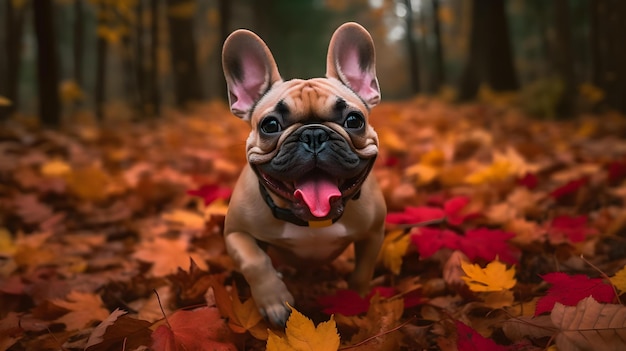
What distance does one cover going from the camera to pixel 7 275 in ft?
7.21

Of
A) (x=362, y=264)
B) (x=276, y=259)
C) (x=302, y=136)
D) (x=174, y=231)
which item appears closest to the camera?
(x=302, y=136)

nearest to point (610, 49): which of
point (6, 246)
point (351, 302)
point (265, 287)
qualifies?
point (351, 302)

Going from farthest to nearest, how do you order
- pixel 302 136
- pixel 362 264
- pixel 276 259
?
pixel 276 259
pixel 362 264
pixel 302 136

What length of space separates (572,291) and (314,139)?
0.92 metres

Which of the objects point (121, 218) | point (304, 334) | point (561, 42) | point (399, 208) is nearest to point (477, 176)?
point (399, 208)

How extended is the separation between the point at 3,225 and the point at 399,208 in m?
2.40

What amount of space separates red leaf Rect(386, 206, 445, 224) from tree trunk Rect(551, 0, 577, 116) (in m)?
5.36

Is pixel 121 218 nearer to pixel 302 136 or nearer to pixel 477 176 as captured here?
pixel 302 136

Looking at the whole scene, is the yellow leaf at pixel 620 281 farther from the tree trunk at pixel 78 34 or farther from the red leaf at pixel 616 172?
the tree trunk at pixel 78 34

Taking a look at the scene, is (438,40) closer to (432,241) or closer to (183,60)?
(183,60)

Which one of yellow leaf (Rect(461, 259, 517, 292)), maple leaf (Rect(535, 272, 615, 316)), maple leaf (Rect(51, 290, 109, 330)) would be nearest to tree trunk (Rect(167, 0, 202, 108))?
maple leaf (Rect(51, 290, 109, 330))

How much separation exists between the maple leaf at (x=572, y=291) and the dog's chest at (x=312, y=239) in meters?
0.68

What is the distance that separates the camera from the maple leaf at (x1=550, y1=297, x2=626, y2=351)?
4.05 feet

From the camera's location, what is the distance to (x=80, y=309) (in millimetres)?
1852
